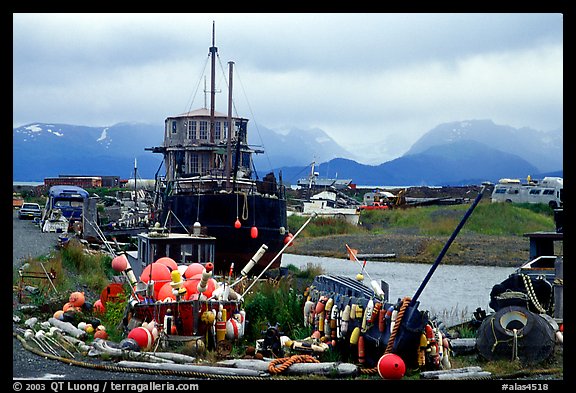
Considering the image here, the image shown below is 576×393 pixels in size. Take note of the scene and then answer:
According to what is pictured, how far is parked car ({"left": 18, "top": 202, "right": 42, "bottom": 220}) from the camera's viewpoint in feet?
139

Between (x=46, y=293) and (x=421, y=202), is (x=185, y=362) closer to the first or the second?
(x=46, y=293)

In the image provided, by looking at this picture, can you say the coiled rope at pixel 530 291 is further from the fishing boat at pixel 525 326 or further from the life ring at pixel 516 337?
the life ring at pixel 516 337

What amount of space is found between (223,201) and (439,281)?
8.02 m

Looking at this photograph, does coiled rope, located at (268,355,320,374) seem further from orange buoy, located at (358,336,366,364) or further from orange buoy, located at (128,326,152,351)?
orange buoy, located at (128,326,152,351)

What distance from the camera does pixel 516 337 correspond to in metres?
14.0

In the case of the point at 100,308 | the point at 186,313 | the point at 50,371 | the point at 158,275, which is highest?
the point at 158,275

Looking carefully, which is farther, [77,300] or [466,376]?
[77,300]

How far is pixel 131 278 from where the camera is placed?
657 inches

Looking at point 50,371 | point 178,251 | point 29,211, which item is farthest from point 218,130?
point 50,371

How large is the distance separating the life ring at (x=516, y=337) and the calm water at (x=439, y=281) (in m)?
→ 5.09

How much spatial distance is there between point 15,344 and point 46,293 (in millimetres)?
4985

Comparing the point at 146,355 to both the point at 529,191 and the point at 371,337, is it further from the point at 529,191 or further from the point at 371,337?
the point at 529,191
